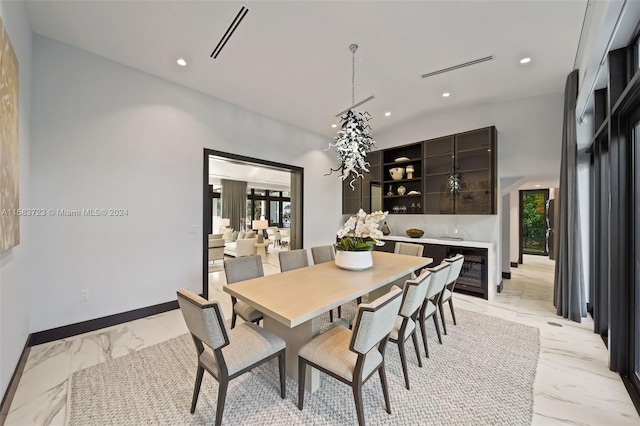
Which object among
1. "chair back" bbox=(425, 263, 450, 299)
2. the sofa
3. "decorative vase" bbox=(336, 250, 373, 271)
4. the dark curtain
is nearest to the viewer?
"chair back" bbox=(425, 263, 450, 299)

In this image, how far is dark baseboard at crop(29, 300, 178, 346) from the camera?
8.43 feet

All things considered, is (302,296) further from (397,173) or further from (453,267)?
(397,173)

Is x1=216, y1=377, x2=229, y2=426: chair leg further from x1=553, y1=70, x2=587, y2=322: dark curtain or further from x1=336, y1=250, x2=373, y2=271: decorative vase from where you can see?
x1=553, y1=70, x2=587, y2=322: dark curtain

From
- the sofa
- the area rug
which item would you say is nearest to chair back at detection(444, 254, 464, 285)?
the area rug

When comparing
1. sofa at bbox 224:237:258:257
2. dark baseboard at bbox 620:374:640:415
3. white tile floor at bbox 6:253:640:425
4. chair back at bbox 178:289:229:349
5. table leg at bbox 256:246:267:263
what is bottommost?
white tile floor at bbox 6:253:640:425

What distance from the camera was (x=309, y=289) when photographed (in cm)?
198

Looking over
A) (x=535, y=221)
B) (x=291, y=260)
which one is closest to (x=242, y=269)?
(x=291, y=260)

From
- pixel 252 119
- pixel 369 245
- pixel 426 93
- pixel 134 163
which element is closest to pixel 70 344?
pixel 134 163

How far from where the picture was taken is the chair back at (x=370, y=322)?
4.49 ft

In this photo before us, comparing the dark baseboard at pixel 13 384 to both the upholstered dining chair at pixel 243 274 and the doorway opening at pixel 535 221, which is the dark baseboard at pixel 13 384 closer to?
the upholstered dining chair at pixel 243 274

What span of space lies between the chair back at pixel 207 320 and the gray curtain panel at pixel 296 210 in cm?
378

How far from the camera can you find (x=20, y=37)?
214 cm

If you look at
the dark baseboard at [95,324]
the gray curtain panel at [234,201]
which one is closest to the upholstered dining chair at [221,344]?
the dark baseboard at [95,324]

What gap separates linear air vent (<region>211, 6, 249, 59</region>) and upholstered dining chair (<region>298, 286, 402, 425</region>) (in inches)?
106
